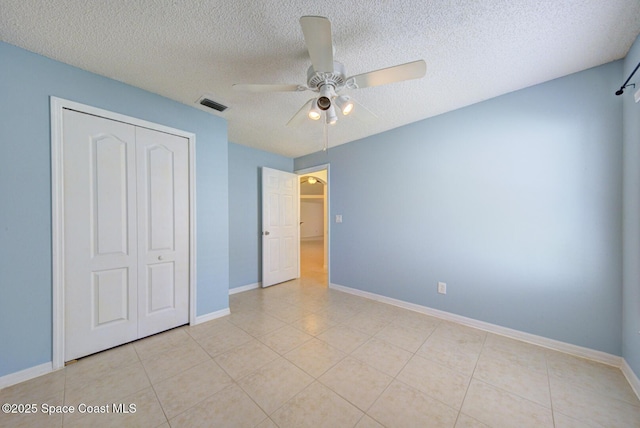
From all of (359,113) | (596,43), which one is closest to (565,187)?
(596,43)

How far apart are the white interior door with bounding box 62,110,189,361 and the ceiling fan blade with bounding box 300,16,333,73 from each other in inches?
71.4

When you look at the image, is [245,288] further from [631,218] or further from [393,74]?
[631,218]

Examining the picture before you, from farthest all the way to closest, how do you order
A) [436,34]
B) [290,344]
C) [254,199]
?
1. [254,199]
2. [290,344]
3. [436,34]

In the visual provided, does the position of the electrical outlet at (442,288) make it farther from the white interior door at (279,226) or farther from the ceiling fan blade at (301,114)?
the white interior door at (279,226)

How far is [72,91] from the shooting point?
1.72 metres

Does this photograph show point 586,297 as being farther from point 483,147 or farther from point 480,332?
point 483,147

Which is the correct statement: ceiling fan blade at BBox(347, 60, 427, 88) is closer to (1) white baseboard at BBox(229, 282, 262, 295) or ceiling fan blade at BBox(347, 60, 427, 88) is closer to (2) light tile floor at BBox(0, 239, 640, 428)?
(2) light tile floor at BBox(0, 239, 640, 428)

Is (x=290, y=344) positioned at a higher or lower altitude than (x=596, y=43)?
lower

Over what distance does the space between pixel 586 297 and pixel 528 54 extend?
199cm

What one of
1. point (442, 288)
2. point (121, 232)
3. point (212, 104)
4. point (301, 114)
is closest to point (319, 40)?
point (301, 114)

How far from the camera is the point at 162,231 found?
7.14 ft

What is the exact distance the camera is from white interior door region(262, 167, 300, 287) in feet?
12.2

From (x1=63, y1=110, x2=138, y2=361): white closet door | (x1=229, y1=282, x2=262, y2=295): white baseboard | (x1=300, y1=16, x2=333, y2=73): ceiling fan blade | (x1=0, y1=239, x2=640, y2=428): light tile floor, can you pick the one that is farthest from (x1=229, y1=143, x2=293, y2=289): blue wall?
(x1=300, y1=16, x2=333, y2=73): ceiling fan blade

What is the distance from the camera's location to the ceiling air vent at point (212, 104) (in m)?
2.20
